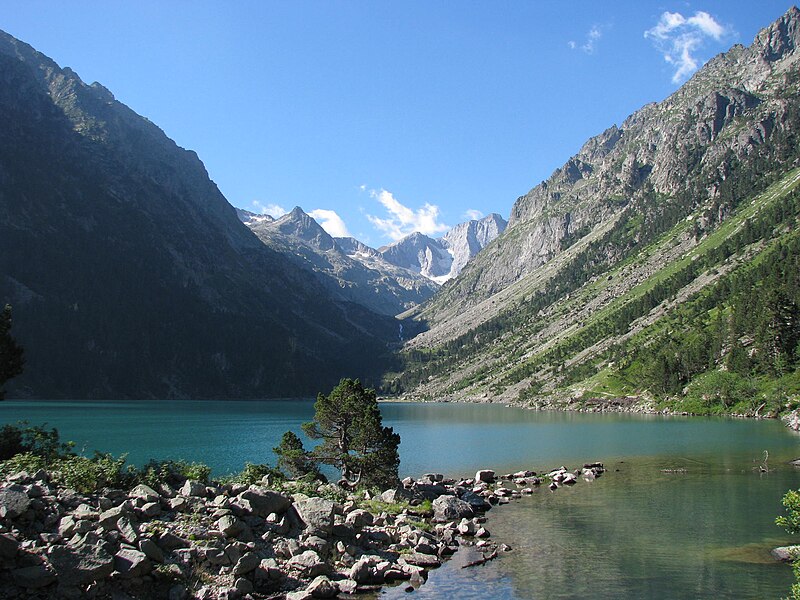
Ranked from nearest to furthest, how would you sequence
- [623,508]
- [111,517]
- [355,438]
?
[111,517] → [623,508] → [355,438]

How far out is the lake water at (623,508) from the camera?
25547mm

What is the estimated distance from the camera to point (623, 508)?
41688 mm

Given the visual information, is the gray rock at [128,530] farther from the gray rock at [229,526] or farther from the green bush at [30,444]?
the green bush at [30,444]

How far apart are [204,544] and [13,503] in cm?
741

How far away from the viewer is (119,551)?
20391 mm

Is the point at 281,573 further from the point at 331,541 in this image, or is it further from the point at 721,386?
the point at 721,386

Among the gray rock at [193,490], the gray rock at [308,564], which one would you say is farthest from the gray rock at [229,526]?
the gray rock at [193,490]

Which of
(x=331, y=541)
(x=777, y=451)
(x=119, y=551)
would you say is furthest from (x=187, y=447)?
(x=777, y=451)

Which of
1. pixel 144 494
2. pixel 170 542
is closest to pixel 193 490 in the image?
pixel 144 494

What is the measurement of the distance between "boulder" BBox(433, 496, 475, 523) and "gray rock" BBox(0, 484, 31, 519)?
2520 centimetres

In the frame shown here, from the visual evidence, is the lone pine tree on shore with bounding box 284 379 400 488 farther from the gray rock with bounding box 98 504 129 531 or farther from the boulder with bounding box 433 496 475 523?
the gray rock with bounding box 98 504 129 531

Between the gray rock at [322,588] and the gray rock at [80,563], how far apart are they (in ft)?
26.0

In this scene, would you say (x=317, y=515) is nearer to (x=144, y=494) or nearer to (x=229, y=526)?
(x=229, y=526)

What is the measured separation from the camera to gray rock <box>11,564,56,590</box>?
17906mm
